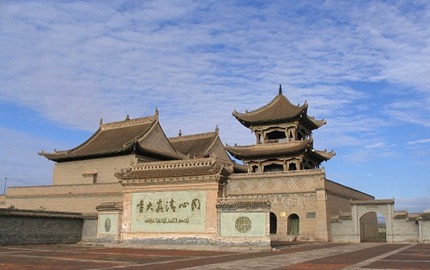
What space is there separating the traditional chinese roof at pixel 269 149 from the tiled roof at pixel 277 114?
2.61m

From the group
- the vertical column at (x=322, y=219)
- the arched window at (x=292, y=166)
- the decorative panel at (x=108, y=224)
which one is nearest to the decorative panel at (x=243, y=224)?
the decorative panel at (x=108, y=224)

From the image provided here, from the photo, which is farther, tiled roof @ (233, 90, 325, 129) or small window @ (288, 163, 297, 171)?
tiled roof @ (233, 90, 325, 129)

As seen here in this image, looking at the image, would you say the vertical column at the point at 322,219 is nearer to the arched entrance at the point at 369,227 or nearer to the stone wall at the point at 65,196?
the arched entrance at the point at 369,227

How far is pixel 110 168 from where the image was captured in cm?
4178

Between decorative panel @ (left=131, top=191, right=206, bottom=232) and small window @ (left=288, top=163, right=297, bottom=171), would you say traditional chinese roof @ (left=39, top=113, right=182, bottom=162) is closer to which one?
small window @ (left=288, top=163, right=297, bottom=171)

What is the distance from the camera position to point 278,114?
43281 millimetres

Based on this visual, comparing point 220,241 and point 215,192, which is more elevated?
point 215,192

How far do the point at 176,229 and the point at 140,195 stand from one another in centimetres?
360

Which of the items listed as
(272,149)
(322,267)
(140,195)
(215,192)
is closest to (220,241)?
(215,192)

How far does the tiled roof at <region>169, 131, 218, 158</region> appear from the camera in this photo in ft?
152

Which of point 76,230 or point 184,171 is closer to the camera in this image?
point 184,171

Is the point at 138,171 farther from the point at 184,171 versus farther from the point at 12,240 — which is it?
the point at 12,240

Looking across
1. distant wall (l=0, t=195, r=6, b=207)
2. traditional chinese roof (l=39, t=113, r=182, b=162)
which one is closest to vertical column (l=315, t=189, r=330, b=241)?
traditional chinese roof (l=39, t=113, r=182, b=162)

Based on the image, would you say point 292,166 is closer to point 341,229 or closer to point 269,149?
point 269,149
